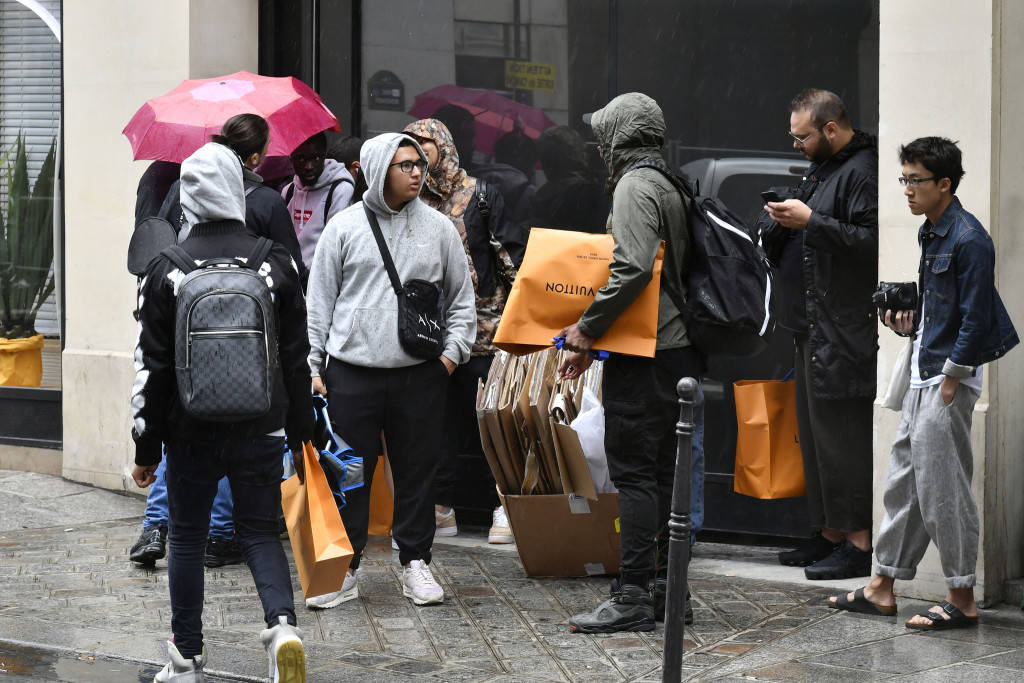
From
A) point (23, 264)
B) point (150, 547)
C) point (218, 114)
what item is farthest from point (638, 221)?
point (23, 264)

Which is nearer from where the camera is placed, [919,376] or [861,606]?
[919,376]

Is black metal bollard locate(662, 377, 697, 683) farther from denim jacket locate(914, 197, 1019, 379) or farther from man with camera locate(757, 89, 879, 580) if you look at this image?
man with camera locate(757, 89, 879, 580)

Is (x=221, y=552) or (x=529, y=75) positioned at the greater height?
(x=529, y=75)

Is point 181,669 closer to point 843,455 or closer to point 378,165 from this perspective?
point 378,165

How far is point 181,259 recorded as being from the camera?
4871mm

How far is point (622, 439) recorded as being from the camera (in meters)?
5.76

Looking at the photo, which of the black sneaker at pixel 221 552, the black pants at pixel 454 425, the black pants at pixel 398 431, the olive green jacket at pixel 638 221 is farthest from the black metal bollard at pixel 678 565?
the black pants at pixel 454 425

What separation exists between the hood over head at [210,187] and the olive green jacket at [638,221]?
1505 millimetres

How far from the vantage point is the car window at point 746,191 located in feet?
24.2

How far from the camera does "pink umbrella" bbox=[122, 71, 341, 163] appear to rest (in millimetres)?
7016

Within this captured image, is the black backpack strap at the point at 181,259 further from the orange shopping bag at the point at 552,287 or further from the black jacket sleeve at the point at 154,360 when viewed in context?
the orange shopping bag at the point at 552,287

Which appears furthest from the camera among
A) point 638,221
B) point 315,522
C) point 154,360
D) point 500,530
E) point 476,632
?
point 500,530

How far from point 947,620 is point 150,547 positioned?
149 inches

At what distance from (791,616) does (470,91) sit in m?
3.64
